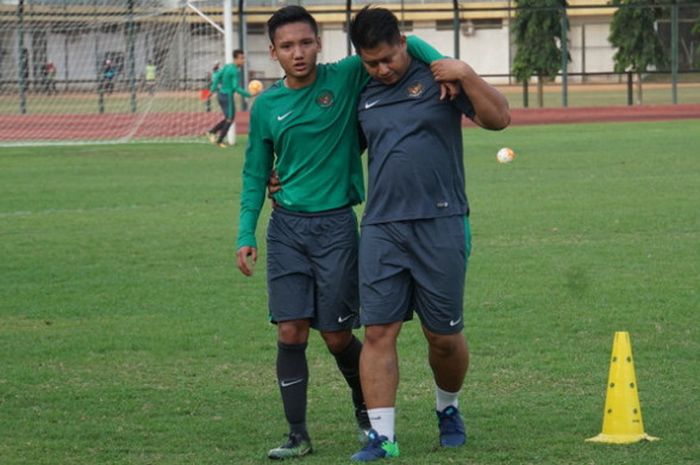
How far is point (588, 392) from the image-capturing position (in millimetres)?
7469

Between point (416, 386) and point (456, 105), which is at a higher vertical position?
point (456, 105)

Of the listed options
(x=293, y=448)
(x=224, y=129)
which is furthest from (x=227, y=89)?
(x=293, y=448)

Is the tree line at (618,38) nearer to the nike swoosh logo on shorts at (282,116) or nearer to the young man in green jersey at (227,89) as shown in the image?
the young man in green jersey at (227,89)

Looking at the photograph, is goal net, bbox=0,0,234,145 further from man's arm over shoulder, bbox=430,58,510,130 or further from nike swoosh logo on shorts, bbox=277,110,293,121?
man's arm over shoulder, bbox=430,58,510,130

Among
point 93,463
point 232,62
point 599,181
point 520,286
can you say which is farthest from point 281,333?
point 232,62

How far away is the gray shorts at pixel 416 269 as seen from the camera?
6.12 meters

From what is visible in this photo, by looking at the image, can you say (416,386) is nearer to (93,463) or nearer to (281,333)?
(281,333)

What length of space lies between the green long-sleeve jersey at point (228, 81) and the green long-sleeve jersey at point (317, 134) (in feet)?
74.5

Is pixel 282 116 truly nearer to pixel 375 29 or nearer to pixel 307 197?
pixel 307 197

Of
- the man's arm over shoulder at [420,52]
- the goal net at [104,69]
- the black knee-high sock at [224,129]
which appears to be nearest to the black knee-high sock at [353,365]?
the man's arm over shoulder at [420,52]

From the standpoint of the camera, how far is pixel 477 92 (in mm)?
6008

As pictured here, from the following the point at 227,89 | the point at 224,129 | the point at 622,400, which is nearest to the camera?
the point at 622,400

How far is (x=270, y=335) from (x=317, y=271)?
3.15m

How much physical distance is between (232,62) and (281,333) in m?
23.7
